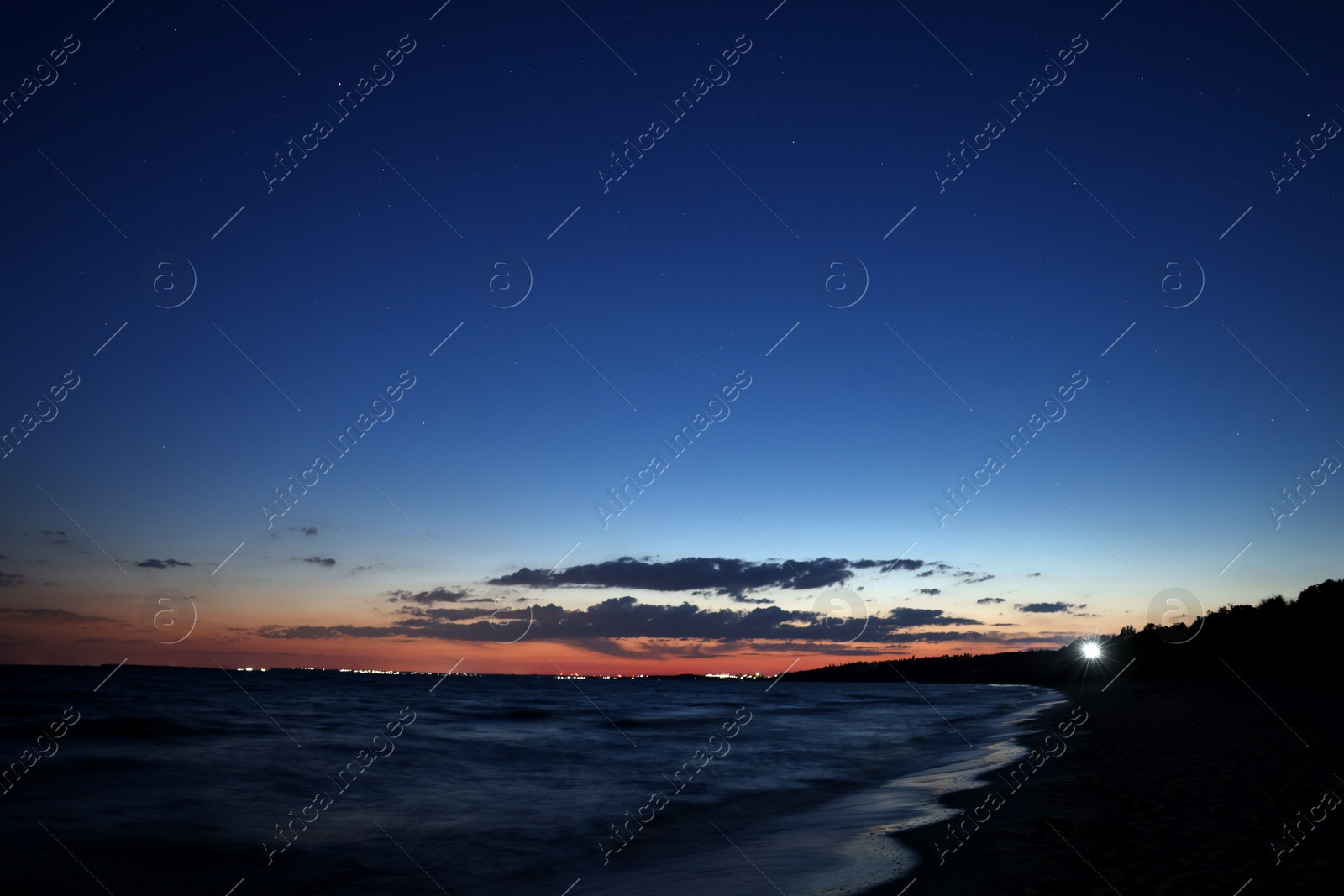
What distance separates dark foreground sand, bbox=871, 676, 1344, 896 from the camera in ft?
22.0

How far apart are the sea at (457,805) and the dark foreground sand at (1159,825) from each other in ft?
3.42

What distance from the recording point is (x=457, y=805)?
1562 cm

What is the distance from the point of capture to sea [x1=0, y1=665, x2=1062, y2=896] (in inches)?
387

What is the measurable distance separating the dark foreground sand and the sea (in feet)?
3.42

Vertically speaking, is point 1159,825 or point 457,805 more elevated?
point 457,805

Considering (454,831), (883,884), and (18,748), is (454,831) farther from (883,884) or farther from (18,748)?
(18,748)

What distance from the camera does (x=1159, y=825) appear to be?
8586 millimetres

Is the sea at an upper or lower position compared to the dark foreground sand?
upper

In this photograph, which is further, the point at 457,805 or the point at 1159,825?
the point at 457,805

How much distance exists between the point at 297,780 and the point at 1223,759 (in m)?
20.2

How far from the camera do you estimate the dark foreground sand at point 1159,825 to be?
6.70 m

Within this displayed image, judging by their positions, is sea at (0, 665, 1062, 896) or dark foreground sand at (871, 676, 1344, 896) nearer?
dark foreground sand at (871, 676, 1344, 896)

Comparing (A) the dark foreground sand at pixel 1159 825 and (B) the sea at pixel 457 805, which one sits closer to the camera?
(A) the dark foreground sand at pixel 1159 825

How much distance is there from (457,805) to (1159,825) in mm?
12874
